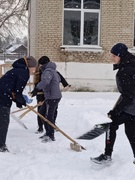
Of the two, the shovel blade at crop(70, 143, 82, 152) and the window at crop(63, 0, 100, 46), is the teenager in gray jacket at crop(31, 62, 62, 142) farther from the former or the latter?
the window at crop(63, 0, 100, 46)

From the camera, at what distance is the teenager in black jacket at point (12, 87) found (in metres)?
5.64

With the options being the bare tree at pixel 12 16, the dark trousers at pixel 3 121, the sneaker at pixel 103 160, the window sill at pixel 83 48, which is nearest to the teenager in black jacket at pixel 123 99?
the sneaker at pixel 103 160

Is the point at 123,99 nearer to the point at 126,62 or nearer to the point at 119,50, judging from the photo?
the point at 126,62

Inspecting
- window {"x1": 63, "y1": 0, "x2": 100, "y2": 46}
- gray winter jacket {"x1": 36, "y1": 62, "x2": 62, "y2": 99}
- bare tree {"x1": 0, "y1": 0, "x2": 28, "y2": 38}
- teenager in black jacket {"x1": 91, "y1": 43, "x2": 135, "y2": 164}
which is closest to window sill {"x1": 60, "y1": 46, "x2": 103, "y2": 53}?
window {"x1": 63, "y1": 0, "x2": 100, "y2": 46}

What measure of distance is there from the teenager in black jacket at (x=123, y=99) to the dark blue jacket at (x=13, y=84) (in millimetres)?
1499

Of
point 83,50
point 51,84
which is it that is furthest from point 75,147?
point 83,50

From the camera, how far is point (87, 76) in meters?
13.1

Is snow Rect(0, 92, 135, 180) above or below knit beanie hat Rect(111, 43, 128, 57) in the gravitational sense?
below

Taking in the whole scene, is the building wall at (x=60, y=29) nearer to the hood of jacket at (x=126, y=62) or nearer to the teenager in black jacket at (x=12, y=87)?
the teenager in black jacket at (x=12, y=87)

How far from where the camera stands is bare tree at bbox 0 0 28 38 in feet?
116

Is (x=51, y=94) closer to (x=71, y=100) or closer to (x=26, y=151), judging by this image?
(x=26, y=151)

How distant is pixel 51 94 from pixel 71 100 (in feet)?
16.5

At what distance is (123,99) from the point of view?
4629mm

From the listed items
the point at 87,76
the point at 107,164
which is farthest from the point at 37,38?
the point at 107,164
